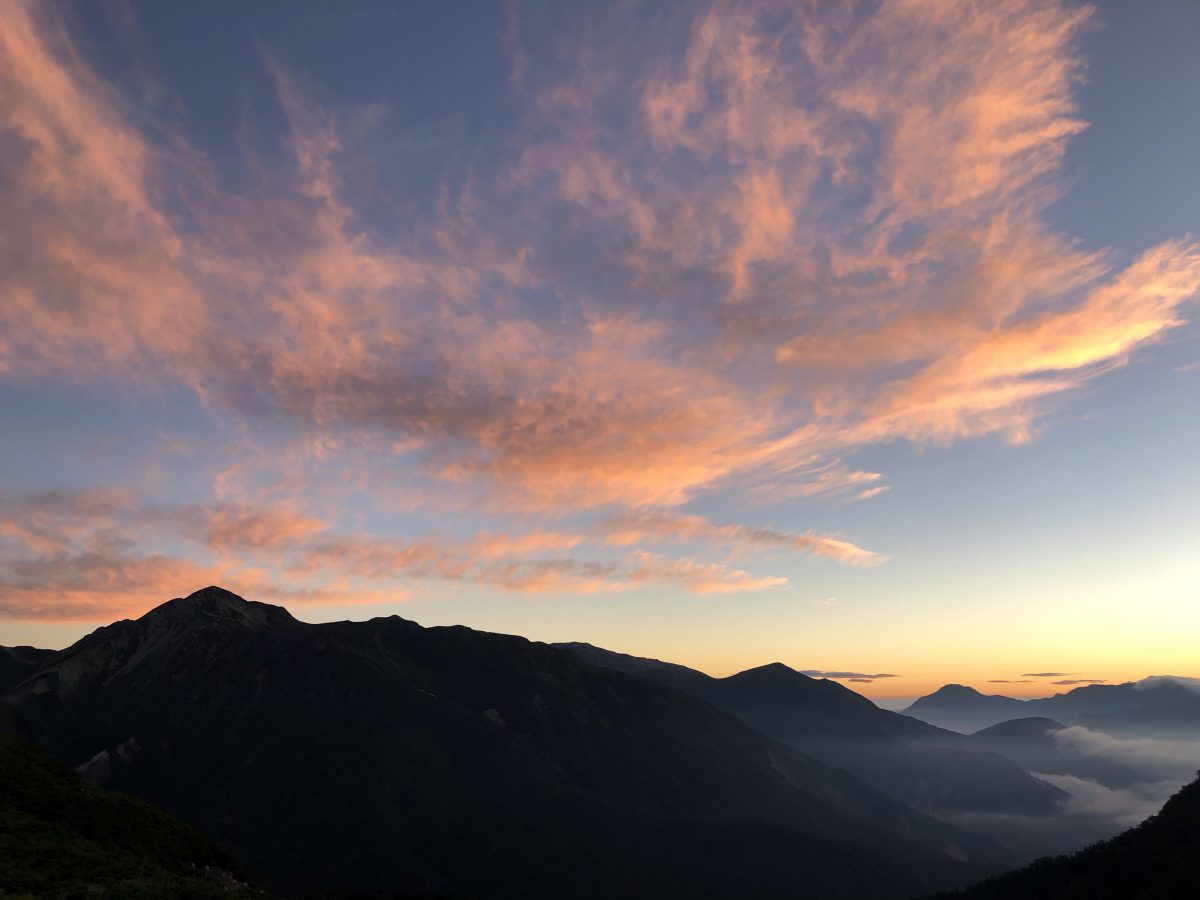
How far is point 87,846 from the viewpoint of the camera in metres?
65.4

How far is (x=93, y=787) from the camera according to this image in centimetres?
8575

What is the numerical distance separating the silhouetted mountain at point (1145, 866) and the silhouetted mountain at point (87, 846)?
185 metres

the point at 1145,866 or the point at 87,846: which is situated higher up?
the point at 87,846

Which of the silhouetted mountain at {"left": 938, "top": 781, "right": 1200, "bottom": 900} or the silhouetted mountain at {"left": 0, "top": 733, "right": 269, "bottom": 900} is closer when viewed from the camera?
the silhouetted mountain at {"left": 0, "top": 733, "right": 269, "bottom": 900}

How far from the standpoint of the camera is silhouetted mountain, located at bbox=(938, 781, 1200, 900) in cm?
15238

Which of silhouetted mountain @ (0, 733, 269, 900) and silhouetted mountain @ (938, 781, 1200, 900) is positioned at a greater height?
silhouetted mountain @ (0, 733, 269, 900)

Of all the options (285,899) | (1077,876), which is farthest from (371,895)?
(1077,876)

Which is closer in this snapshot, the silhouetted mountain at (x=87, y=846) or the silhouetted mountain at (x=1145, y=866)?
the silhouetted mountain at (x=87, y=846)

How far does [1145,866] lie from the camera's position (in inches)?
6491

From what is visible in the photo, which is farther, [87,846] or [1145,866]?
[1145,866]

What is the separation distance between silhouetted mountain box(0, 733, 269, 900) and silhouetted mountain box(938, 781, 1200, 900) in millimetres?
185294

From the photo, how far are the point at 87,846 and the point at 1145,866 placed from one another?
213958 millimetres

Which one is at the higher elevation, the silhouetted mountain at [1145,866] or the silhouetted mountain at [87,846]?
the silhouetted mountain at [87,846]

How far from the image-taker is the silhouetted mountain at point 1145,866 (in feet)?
500
